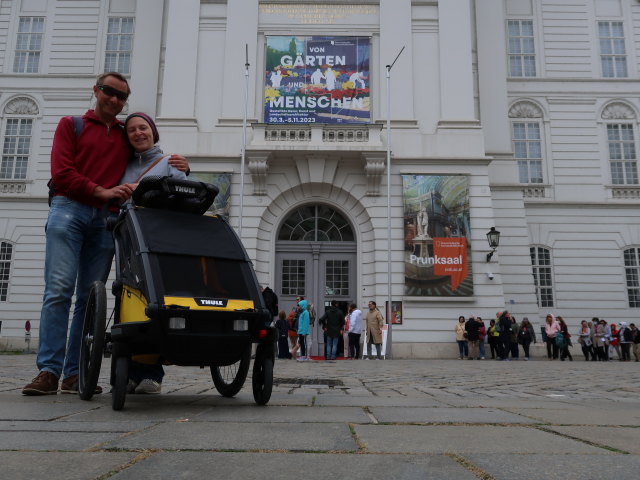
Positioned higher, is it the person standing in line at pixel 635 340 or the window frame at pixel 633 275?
the window frame at pixel 633 275

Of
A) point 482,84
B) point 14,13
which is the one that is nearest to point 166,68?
point 14,13

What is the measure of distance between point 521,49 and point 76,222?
25.1 m

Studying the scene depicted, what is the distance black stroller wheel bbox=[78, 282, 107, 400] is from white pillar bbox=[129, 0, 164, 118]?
19.1 meters

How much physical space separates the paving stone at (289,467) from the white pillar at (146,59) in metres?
21.3

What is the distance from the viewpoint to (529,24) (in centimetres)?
2509

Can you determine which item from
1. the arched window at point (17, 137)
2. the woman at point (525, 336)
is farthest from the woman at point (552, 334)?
the arched window at point (17, 137)

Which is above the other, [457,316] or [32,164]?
[32,164]

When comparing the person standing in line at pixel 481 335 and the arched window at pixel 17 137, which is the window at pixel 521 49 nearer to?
the person standing in line at pixel 481 335

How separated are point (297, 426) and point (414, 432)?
55cm

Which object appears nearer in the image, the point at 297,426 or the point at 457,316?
the point at 297,426

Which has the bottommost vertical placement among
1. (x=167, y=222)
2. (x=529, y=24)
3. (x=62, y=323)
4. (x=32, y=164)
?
(x=62, y=323)

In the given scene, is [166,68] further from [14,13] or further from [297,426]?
[297,426]

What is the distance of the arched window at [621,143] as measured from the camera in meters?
23.9

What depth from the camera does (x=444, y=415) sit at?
122 inches
